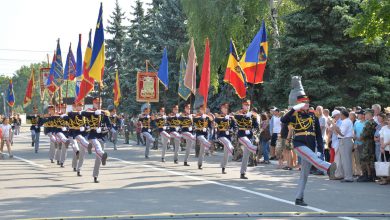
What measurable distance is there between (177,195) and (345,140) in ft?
19.0

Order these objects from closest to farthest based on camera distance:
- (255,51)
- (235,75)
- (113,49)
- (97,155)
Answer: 1. (97,155)
2. (255,51)
3. (235,75)
4. (113,49)

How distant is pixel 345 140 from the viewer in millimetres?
16078

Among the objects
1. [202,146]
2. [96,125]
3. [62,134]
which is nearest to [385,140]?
[202,146]

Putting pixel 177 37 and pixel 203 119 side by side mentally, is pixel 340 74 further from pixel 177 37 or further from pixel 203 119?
pixel 177 37

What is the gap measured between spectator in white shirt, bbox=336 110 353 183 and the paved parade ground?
0.66 m

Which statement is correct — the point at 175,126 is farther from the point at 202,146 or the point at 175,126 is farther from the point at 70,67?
the point at 70,67

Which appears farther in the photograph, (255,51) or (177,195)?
(255,51)

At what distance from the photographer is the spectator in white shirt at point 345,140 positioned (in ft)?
51.9

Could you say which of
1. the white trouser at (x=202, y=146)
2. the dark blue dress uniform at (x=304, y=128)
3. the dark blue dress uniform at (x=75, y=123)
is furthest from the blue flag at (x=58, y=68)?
the dark blue dress uniform at (x=304, y=128)

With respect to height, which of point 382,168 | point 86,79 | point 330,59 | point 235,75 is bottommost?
point 382,168

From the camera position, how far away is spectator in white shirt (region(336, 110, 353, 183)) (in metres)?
15.8

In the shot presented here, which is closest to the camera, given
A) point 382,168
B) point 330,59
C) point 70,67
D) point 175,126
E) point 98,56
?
point 382,168

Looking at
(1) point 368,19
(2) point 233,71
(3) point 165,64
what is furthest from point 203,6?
(1) point 368,19

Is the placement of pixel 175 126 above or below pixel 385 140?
above
